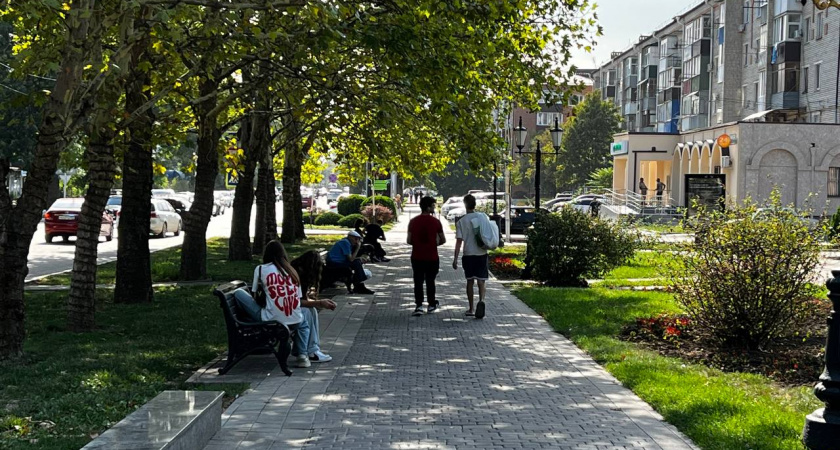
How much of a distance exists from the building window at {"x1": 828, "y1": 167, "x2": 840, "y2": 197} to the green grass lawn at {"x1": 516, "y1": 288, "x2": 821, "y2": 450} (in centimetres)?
4025

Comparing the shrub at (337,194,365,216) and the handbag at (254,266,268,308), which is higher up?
the shrub at (337,194,365,216)

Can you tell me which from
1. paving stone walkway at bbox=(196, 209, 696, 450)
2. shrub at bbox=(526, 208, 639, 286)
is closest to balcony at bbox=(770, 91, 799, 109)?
shrub at bbox=(526, 208, 639, 286)

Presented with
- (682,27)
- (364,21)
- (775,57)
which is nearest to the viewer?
(364,21)

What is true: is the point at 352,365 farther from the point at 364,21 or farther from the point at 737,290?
the point at 364,21

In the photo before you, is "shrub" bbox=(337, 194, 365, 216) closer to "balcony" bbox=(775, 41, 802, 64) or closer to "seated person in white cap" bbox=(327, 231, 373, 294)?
"balcony" bbox=(775, 41, 802, 64)

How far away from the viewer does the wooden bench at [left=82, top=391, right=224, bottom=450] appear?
562 cm

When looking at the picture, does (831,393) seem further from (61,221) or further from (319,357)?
(61,221)

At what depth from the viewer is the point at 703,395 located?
27.1ft

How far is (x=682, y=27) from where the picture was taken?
240ft

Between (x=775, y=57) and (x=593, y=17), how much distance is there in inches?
1517

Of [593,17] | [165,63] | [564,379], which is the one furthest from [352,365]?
[593,17]

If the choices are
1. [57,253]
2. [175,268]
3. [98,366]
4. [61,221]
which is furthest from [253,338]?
Result: [61,221]

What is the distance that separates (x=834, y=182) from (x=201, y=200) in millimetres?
39345

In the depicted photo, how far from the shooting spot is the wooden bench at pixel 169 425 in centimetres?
562
